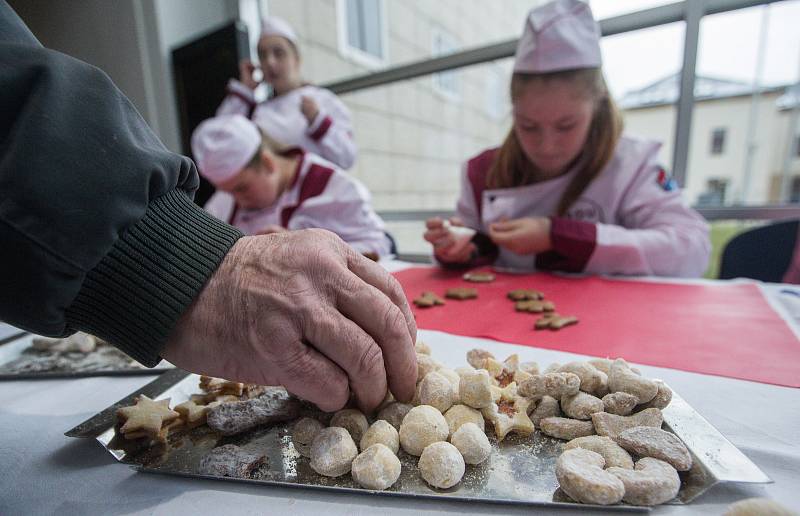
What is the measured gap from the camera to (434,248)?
1463 mm

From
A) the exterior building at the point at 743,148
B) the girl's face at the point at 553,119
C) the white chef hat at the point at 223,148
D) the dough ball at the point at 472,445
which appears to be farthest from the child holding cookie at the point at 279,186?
the exterior building at the point at 743,148

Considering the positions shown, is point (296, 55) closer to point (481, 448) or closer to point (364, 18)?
point (364, 18)

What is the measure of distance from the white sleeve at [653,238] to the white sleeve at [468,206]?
0.55 metres

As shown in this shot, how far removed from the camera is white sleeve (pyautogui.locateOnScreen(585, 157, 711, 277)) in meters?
1.26

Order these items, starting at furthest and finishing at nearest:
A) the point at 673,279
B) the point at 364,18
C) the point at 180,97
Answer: the point at 364,18 → the point at 180,97 → the point at 673,279

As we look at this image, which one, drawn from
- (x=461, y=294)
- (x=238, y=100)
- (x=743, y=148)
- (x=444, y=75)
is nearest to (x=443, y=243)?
(x=461, y=294)

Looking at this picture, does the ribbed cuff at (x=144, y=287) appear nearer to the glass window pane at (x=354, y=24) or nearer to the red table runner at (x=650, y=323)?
the red table runner at (x=650, y=323)

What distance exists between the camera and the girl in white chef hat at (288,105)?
220cm

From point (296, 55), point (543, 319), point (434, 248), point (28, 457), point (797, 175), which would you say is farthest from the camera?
point (797, 175)

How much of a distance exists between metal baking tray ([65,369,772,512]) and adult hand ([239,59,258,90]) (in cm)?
223

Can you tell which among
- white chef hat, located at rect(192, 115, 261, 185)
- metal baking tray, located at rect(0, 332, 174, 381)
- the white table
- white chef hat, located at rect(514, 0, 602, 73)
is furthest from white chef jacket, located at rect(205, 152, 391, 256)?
the white table

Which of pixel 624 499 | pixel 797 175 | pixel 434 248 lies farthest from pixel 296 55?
pixel 797 175

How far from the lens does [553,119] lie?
1.26 meters

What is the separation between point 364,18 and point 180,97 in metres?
1.82
